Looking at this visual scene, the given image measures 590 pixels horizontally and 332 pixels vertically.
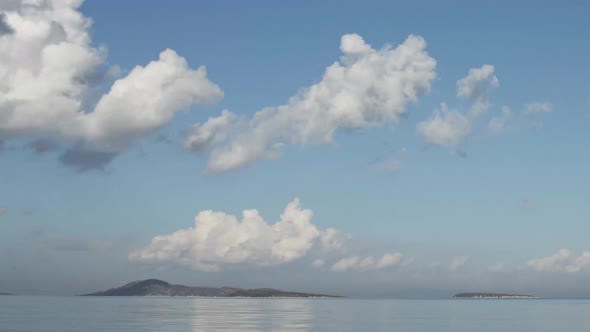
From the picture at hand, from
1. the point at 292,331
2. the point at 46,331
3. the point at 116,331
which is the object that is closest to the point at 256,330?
the point at 292,331

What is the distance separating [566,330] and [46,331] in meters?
92.9

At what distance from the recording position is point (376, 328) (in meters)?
120

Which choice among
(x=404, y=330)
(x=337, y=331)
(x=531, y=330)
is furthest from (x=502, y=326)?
(x=337, y=331)

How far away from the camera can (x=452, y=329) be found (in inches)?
4678

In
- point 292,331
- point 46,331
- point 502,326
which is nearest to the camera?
point 46,331

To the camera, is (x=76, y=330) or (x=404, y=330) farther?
(x=404, y=330)

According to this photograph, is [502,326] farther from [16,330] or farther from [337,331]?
[16,330]

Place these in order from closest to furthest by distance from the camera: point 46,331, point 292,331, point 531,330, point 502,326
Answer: point 46,331
point 292,331
point 531,330
point 502,326

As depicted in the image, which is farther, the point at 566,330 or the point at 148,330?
the point at 566,330

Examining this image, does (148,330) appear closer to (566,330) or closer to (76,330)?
(76,330)

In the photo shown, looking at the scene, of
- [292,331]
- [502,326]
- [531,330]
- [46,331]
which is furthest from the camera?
[502,326]

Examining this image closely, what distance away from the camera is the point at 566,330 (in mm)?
120562

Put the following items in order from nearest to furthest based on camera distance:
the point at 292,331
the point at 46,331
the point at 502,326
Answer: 1. the point at 46,331
2. the point at 292,331
3. the point at 502,326

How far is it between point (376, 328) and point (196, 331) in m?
35.4
